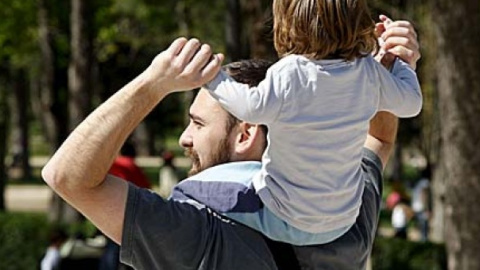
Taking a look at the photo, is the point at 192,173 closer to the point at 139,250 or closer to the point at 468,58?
the point at 139,250

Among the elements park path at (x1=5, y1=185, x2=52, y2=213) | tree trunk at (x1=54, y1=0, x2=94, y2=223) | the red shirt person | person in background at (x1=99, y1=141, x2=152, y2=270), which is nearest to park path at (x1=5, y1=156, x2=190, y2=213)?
park path at (x1=5, y1=185, x2=52, y2=213)

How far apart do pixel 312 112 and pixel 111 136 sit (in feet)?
1.38

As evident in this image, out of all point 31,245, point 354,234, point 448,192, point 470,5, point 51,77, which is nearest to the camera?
point 354,234

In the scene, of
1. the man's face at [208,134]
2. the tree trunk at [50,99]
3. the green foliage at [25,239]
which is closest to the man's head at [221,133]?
the man's face at [208,134]

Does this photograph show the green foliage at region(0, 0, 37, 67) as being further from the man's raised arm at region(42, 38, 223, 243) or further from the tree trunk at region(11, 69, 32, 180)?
the man's raised arm at region(42, 38, 223, 243)

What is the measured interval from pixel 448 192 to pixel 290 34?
392 inches

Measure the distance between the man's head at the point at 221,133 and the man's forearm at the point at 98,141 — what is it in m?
0.21

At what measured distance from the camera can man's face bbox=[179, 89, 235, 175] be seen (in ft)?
9.27

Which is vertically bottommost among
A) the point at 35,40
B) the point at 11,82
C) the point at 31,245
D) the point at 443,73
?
the point at 11,82

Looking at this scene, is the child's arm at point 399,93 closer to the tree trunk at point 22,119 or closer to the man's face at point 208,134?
the man's face at point 208,134

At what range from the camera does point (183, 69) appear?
265 cm

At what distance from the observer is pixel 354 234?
9.46ft

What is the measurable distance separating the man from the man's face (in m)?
0.14

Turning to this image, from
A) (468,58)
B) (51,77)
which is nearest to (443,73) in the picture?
(468,58)
